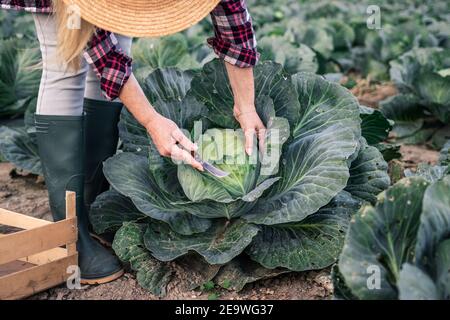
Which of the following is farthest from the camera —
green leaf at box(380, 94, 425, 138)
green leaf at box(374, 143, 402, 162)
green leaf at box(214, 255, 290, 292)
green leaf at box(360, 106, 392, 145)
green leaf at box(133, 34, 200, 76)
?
green leaf at box(380, 94, 425, 138)

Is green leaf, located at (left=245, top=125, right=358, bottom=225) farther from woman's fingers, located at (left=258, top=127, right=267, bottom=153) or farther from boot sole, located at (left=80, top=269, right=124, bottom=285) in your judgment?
boot sole, located at (left=80, top=269, right=124, bottom=285)

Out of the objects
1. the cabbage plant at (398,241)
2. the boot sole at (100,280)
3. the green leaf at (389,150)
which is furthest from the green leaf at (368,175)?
the boot sole at (100,280)

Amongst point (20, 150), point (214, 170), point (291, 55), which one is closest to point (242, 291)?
point (214, 170)

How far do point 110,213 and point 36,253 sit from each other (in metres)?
0.46

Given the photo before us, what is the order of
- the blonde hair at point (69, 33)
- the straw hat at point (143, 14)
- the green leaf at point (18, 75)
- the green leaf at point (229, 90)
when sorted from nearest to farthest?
the straw hat at point (143, 14) → the blonde hair at point (69, 33) → the green leaf at point (229, 90) → the green leaf at point (18, 75)

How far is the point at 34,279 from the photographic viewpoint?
8.21ft

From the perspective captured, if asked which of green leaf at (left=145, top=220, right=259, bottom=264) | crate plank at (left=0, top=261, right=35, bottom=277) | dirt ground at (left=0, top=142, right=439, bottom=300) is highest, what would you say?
green leaf at (left=145, top=220, right=259, bottom=264)

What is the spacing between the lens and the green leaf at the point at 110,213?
2.85 m

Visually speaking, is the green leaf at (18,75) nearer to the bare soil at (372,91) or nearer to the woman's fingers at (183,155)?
the woman's fingers at (183,155)

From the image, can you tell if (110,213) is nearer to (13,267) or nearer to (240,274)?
(13,267)

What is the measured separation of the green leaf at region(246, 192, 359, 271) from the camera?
2535 millimetres

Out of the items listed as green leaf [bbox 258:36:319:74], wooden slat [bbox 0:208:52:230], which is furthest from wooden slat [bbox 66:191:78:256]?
green leaf [bbox 258:36:319:74]

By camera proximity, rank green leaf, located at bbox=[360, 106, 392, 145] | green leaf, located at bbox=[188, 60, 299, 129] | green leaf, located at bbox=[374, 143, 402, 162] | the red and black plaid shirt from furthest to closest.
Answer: green leaf, located at bbox=[374, 143, 402, 162], green leaf, located at bbox=[360, 106, 392, 145], green leaf, located at bbox=[188, 60, 299, 129], the red and black plaid shirt

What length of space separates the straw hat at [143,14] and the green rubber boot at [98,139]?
913mm
